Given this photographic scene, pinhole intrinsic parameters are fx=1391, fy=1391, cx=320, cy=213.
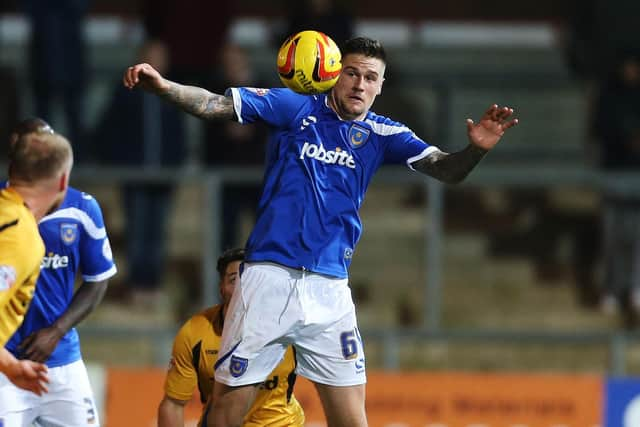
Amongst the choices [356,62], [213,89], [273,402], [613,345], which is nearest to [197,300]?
[213,89]

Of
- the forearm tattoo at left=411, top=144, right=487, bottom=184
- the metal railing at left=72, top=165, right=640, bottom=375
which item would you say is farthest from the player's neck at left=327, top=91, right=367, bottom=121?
the metal railing at left=72, top=165, right=640, bottom=375

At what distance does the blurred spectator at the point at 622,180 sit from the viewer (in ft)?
37.7

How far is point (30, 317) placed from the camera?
6715 millimetres

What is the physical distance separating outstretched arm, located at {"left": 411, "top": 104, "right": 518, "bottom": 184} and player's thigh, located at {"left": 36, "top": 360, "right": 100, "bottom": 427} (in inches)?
78.9

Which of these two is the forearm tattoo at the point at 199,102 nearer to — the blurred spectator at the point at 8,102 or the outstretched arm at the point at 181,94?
the outstretched arm at the point at 181,94

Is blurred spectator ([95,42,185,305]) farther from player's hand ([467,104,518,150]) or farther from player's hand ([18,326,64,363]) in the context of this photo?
player's hand ([467,104,518,150])

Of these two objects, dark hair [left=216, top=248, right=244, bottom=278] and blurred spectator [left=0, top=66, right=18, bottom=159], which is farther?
blurred spectator [left=0, top=66, right=18, bottom=159]

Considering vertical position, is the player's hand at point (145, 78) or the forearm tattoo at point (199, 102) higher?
the player's hand at point (145, 78)

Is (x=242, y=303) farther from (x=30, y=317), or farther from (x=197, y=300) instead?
(x=197, y=300)

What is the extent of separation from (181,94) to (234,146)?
18.3 ft

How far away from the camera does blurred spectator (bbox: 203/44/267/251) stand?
11.2m

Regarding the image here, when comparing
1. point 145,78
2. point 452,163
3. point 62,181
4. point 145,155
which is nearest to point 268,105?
point 145,78

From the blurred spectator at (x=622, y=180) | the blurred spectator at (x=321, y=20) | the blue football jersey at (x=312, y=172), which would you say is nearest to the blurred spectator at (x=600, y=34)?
the blurred spectator at (x=622, y=180)

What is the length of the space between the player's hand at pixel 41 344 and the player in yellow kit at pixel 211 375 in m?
0.63
